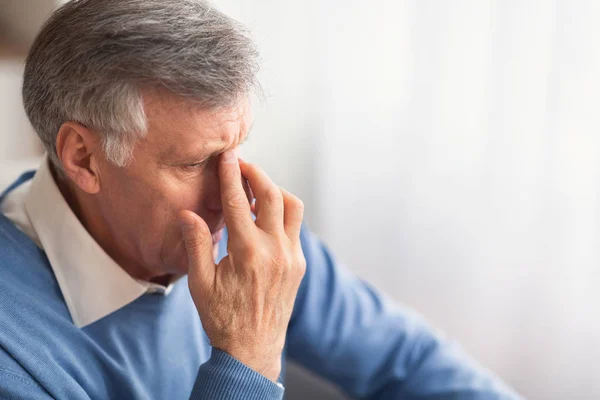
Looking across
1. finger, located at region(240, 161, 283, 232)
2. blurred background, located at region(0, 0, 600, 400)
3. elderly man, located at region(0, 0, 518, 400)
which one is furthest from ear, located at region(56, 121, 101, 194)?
blurred background, located at region(0, 0, 600, 400)

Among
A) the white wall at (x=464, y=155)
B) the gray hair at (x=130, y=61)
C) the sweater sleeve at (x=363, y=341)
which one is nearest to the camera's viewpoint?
the gray hair at (x=130, y=61)

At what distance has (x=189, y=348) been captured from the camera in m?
1.32

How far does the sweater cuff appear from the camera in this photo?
1060 mm

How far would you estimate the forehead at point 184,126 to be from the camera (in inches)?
41.9

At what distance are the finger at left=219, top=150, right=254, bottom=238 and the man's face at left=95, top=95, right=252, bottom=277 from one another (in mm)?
26

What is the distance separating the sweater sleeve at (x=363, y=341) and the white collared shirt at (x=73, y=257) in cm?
39

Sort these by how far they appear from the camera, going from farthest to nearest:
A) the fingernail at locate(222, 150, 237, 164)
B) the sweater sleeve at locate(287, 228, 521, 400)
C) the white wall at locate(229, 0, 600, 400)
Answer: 1. the white wall at locate(229, 0, 600, 400)
2. the sweater sleeve at locate(287, 228, 521, 400)
3. the fingernail at locate(222, 150, 237, 164)

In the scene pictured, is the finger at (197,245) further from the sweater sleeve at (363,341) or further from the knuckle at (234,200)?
the sweater sleeve at (363,341)

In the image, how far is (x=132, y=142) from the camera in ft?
3.59

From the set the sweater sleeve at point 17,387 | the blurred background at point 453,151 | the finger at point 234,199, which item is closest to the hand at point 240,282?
the finger at point 234,199

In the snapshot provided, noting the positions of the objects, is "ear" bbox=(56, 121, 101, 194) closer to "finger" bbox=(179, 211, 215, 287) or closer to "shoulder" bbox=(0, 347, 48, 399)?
"finger" bbox=(179, 211, 215, 287)

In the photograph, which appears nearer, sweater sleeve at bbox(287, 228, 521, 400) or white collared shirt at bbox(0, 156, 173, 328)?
white collared shirt at bbox(0, 156, 173, 328)

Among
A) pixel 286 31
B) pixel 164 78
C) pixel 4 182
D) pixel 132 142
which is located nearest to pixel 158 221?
pixel 132 142

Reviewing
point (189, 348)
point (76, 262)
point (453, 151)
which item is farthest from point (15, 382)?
point (453, 151)
